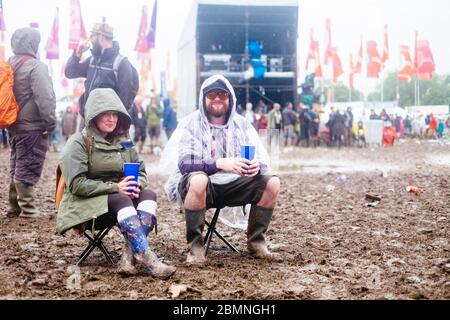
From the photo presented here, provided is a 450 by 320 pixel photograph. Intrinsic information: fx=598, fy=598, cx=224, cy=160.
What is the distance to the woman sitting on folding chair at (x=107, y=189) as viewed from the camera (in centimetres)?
367

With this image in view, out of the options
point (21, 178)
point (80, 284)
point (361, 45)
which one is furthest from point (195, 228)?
point (361, 45)

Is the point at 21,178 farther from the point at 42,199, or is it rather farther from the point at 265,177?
the point at 265,177

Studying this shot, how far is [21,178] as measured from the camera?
5840 mm

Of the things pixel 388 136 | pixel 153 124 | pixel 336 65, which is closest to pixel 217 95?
pixel 153 124

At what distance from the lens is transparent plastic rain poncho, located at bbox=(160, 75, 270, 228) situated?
4203mm

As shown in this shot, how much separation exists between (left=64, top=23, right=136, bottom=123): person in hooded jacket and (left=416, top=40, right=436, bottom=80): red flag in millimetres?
3038

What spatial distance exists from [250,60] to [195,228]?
49.8ft

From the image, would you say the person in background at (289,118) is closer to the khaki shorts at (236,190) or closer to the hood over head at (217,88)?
the hood over head at (217,88)

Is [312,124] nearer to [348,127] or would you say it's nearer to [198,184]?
[348,127]

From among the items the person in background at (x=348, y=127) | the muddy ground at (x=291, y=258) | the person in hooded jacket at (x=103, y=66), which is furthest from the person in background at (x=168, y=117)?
the person in hooded jacket at (x=103, y=66)

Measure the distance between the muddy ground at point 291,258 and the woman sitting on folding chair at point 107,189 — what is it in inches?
7.6


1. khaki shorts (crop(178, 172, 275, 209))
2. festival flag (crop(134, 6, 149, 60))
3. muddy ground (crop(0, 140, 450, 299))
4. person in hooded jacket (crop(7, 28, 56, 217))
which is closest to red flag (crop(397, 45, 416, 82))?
muddy ground (crop(0, 140, 450, 299))

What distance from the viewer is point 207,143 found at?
4.24 meters

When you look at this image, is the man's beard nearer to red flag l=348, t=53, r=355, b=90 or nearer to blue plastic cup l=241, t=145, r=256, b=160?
blue plastic cup l=241, t=145, r=256, b=160
